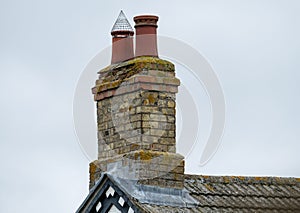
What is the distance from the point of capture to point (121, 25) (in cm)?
1958

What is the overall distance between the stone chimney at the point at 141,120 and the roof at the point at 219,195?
255 millimetres

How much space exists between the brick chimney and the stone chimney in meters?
0.22

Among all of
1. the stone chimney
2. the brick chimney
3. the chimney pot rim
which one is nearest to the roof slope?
the stone chimney

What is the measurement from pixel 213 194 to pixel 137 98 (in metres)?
1.80

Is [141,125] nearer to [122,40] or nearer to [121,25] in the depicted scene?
[122,40]

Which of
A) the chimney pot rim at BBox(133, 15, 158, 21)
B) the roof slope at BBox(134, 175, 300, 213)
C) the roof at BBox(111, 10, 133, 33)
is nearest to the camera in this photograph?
the roof slope at BBox(134, 175, 300, 213)

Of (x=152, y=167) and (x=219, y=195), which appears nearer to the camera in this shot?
(x=152, y=167)

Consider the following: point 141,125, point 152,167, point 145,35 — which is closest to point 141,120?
point 141,125

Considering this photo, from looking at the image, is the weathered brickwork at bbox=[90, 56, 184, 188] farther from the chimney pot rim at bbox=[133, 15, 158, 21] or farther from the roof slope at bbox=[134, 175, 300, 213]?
the chimney pot rim at bbox=[133, 15, 158, 21]

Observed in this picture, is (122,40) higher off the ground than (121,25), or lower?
lower

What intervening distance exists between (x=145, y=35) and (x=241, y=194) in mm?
2791

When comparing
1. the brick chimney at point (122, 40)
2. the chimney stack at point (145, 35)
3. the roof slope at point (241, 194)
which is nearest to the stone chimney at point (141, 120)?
the chimney stack at point (145, 35)

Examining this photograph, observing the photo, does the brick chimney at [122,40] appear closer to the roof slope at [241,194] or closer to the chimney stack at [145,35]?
the chimney stack at [145,35]

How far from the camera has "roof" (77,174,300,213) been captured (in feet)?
58.7
